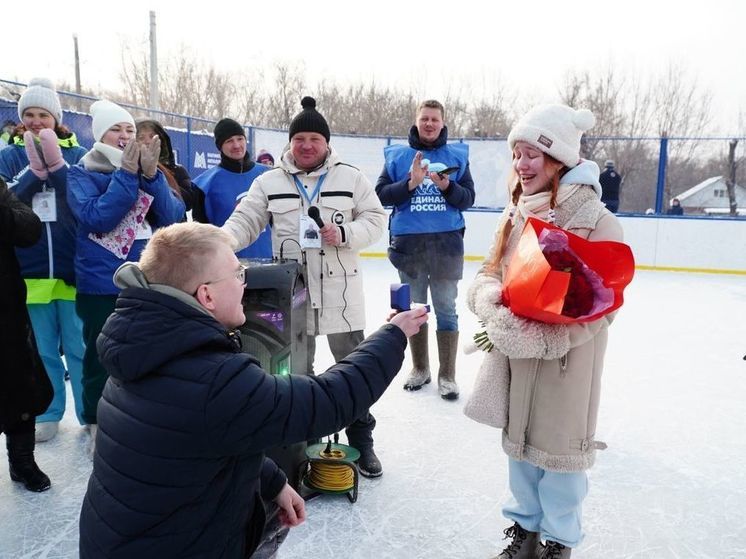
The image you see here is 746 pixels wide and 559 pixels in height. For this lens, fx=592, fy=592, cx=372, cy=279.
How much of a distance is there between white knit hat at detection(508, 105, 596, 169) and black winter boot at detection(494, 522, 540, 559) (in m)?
1.19

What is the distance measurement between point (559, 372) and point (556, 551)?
0.57 metres

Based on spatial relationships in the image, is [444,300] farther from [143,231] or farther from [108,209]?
[108,209]

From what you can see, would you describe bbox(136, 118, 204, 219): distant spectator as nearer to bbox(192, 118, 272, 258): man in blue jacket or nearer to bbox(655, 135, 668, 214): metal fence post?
bbox(192, 118, 272, 258): man in blue jacket

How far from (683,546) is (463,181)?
2.30m

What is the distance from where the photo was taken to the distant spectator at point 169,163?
10.3 feet

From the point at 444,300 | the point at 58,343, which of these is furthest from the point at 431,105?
the point at 58,343

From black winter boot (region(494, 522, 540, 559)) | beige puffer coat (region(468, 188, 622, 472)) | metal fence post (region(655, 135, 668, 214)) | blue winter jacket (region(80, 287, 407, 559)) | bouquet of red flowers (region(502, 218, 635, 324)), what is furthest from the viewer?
metal fence post (region(655, 135, 668, 214))

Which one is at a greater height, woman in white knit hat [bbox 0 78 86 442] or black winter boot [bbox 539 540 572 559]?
woman in white knit hat [bbox 0 78 86 442]

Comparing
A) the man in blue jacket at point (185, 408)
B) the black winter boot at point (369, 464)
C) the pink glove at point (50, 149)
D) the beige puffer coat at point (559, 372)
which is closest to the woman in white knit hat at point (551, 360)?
the beige puffer coat at point (559, 372)

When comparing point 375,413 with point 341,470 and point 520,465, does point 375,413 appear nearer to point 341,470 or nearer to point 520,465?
point 341,470

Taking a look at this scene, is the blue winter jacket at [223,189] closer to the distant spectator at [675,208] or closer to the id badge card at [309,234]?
the id badge card at [309,234]

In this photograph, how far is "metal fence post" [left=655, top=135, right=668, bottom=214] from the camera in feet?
33.2

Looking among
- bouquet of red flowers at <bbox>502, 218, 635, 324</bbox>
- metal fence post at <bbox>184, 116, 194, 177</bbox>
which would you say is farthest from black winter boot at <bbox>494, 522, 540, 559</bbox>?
metal fence post at <bbox>184, 116, 194, 177</bbox>

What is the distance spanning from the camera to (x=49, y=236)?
→ 265 cm
